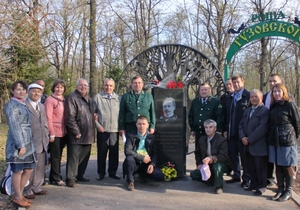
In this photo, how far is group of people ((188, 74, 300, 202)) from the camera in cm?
449

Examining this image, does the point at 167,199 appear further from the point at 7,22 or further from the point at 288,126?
the point at 7,22

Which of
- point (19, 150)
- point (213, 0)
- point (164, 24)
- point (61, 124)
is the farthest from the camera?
point (164, 24)

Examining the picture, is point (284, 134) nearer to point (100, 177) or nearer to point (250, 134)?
point (250, 134)

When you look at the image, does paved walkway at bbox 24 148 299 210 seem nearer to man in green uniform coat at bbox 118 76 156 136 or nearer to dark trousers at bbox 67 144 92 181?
dark trousers at bbox 67 144 92 181

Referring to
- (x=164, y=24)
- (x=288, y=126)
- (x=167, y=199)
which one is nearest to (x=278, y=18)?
(x=288, y=126)

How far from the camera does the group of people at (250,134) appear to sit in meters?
4.49

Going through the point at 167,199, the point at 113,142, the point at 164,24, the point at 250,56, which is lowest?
the point at 167,199

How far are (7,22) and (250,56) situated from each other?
17.9 metres

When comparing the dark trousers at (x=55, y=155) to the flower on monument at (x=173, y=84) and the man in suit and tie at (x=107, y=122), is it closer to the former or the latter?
the man in suit and tie at (x=107, y=122)

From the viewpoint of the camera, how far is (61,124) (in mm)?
5094

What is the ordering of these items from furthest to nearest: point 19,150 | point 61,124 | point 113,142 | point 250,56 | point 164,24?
1. point 164,24
2. point 250,56
3. point 113,142
4. point 61,124
5. point 19,150

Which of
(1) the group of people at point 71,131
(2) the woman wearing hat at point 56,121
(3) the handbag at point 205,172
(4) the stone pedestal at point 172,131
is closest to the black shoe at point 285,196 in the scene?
(3) the handbag at point 205,172

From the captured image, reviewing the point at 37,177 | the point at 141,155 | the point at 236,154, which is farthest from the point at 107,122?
the point at 236,154

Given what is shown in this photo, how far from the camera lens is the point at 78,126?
16.9 ft
